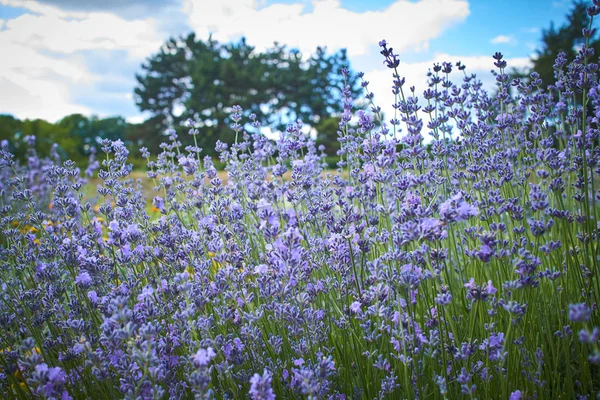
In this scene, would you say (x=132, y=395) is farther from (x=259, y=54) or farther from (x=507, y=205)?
(x=259, y=54)

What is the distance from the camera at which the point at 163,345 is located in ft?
5.24

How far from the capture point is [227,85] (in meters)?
28.1

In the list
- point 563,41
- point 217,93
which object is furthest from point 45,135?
point 563,41

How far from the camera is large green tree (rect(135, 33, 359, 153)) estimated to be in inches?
1073

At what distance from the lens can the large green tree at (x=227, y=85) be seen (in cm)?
2725

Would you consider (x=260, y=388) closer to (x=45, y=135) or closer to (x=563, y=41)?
(x=563, y=41)

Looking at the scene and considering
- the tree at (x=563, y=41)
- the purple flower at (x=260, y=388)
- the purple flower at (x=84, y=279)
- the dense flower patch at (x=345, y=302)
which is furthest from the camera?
the tree at (x=563, y=41)

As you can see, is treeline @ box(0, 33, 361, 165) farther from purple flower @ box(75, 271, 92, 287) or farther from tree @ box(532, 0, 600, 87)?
purple flower @ box(75, 271, 92, 287)

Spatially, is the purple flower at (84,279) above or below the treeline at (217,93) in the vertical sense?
below

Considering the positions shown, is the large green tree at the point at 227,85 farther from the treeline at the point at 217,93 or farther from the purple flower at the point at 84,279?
the purple flower at the point at 84,279

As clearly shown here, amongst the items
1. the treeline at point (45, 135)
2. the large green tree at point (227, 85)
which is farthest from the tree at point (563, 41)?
the treeline at point (45, 135)

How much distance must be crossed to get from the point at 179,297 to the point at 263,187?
44.3 inches

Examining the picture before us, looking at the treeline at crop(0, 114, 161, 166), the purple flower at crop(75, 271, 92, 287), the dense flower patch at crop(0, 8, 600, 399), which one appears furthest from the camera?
the treeline at crop(0, 114, 161, 166)

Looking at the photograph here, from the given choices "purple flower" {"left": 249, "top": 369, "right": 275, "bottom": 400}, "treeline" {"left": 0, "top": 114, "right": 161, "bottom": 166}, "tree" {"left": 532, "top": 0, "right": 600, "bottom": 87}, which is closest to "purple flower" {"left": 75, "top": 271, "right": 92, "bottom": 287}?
"purple flower" {"left": 249, "top": 369, "right": 275, "bottom": 400}
